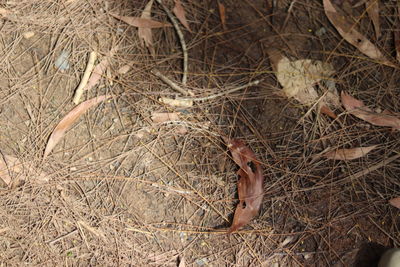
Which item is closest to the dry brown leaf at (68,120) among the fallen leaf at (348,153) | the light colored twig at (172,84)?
the light colored twig at (172,84)

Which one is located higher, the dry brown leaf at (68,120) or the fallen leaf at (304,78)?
the dry brown leaf at (68,120)

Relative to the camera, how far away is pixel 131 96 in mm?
2229

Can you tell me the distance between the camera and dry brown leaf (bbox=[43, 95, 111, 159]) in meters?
2.16

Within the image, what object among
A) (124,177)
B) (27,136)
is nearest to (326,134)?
(124,177)

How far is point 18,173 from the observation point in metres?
2.13

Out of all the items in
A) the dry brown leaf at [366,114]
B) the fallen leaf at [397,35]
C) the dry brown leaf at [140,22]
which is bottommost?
the dry brown leaf at [366,114]

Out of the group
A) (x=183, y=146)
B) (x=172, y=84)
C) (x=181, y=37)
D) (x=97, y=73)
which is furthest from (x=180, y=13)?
(x=183, y=146)

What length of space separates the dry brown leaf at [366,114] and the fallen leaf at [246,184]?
58 centimetres

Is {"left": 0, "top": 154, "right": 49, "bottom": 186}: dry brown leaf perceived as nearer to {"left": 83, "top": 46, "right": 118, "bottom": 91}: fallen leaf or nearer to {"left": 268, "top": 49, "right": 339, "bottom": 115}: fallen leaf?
{"left": 83, "top": 46, "right": 118, "bottom": 91}: fallen leaf

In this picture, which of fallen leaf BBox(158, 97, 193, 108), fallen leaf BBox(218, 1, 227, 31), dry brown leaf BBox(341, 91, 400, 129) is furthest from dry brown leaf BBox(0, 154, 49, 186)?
dry brown leaf BBox(341, 91, 400, 129)

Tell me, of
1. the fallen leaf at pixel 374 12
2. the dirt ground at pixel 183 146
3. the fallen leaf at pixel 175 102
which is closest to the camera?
the dirt ground at pixel 183 146

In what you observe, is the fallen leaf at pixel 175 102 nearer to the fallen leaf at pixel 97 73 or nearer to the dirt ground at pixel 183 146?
the dirt ground at pixel 183 146

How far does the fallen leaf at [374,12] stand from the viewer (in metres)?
2.32

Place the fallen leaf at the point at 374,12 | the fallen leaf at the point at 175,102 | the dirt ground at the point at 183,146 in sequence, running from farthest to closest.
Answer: the fallen leaf at the point at 374,12 → the fallen leaf at the point at 175,102 → the dirt ground at the point at 183,146
